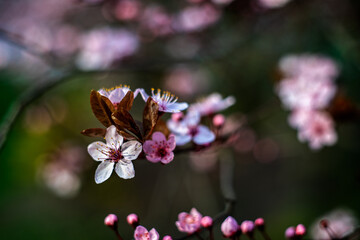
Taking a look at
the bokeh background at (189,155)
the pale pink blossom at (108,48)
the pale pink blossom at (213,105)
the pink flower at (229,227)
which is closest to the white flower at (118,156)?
the pink flower at (229,227)

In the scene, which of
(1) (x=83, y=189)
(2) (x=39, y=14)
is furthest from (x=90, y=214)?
(2) (x=39, y=14)

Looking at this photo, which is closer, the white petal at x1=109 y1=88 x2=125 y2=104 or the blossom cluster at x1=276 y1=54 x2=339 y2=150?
the white petal at x1=109 y1=88 x2=125 y2=104

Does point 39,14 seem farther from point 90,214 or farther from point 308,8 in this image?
point 308,8

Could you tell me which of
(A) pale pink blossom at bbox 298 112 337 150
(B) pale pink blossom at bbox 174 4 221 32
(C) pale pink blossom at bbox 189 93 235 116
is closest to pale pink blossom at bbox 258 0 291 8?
(B) pale pink blossom at bbox 174 4 221 32

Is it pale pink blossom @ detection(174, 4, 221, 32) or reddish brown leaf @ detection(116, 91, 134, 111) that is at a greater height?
pale pink blossom @ detection(174, 4, 221, 32)

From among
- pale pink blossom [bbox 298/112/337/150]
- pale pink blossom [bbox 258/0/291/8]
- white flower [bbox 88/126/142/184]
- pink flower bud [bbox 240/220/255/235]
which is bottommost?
pink flower bud [bbox 240/220/255/235]

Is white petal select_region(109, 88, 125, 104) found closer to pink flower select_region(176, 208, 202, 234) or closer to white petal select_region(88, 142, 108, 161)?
white petal select_region(88, 142, 108, 161)

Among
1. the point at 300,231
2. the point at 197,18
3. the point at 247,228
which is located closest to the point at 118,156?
the point at 247,228
